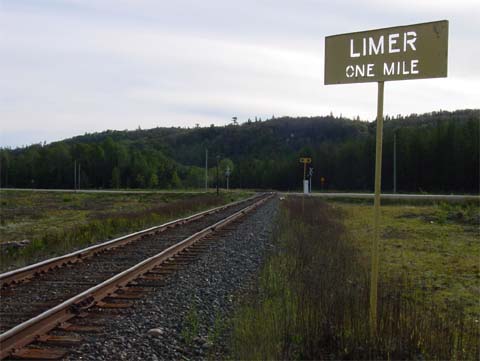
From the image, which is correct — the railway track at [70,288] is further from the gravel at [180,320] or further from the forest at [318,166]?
the forest at [318,166]

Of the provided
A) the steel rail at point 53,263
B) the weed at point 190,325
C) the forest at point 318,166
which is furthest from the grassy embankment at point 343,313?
the forest at point 318,166

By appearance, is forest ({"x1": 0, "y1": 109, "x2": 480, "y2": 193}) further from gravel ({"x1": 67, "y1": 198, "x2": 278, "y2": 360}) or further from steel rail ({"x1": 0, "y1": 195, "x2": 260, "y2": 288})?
gravel ({"x1": 67, "y1": 198, "x2": 278, "y2": 360})

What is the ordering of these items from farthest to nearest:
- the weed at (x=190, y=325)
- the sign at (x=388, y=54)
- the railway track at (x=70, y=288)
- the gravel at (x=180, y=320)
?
the weed at (x=190, y=325)
the railway track at (x=70, y=288)
the gravel at (x=180, y=320)
the sign at (x=388, y=54)

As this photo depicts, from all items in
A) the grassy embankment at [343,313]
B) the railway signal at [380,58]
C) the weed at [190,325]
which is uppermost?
the railway signal at [380,58]

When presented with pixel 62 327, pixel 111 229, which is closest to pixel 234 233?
pixel 111 229

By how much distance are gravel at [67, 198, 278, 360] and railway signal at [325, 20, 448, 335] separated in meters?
1.69

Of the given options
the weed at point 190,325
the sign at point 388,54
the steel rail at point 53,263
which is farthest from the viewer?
the steel rail at point 53,263

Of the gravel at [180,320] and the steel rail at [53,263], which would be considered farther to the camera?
the steel rail at [53,263]

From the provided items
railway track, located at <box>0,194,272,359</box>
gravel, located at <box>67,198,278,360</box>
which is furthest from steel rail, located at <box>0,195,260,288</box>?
gravel, located at <box>67,198,278,360</box>

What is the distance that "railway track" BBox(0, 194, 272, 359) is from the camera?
5090 millimetres

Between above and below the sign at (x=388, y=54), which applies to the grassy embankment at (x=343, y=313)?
below

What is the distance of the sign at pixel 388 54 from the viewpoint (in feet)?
15.1

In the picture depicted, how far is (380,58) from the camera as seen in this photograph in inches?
189

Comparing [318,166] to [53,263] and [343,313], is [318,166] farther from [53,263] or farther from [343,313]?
[343,313]
